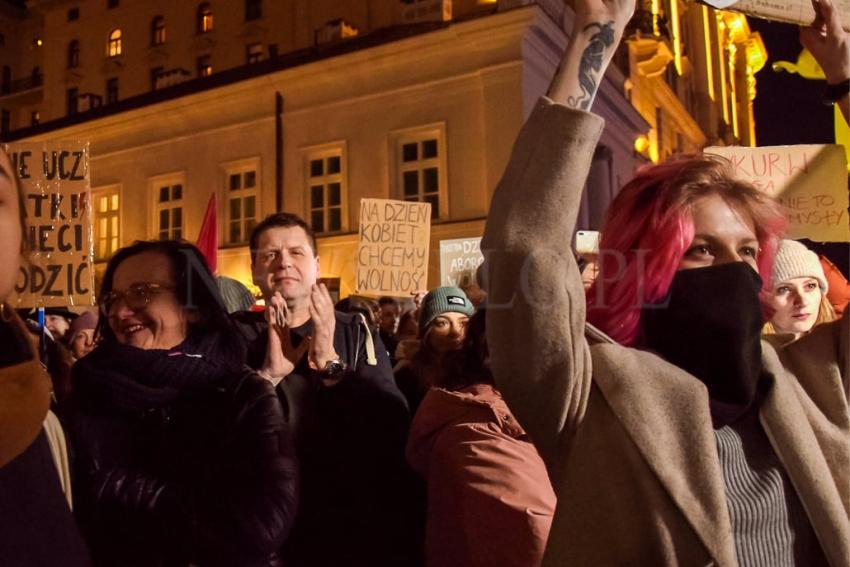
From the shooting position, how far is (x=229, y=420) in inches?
90.7

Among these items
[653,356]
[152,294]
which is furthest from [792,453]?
[152,294]

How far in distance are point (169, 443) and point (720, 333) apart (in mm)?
1560

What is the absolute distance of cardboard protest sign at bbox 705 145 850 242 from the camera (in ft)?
12.6

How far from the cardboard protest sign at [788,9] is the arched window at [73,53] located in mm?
33885

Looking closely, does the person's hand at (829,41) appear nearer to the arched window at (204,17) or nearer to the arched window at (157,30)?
the arched window at (204,17)

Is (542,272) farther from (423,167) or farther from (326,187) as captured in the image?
(326,187)

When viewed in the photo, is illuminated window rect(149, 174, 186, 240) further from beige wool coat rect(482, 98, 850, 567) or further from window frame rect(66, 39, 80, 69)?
beige wool coat rect(482, 98, 850, 567)

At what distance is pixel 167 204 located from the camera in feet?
70.3

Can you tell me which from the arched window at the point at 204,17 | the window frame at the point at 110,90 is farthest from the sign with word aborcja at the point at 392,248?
the window frame at the point at 110,90

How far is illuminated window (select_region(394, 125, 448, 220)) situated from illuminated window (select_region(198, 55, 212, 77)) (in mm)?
12328

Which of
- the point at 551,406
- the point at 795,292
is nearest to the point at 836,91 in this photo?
the point at 551,406

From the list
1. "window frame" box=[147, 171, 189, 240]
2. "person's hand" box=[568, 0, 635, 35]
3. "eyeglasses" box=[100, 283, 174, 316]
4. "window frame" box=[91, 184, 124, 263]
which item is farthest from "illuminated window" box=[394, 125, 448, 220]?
"person's hand" box=[568, 0, 635, 35]

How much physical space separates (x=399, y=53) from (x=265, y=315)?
50.4ft

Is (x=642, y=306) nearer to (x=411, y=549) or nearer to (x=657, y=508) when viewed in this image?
(x=657, y=508)
